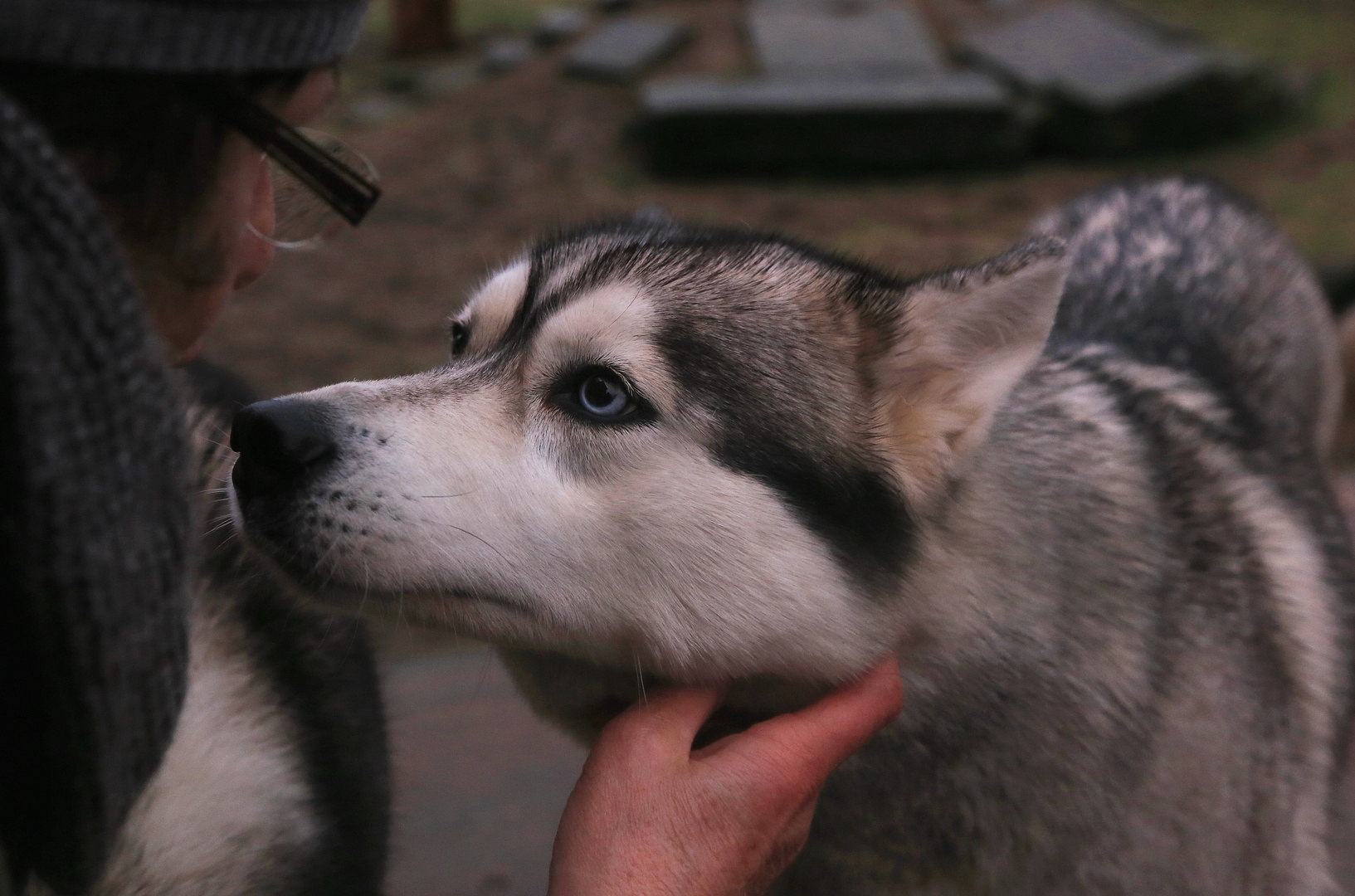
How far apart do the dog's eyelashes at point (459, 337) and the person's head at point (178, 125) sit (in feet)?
1.52

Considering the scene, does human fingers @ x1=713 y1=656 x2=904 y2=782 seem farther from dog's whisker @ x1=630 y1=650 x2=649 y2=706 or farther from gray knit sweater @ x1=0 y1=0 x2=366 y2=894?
gray knit sweater @ x1=0 y1=0 x2=366 y2=894

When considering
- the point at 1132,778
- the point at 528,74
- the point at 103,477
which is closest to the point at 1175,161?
the point at 528,74

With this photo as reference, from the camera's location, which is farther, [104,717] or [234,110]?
[234,110]

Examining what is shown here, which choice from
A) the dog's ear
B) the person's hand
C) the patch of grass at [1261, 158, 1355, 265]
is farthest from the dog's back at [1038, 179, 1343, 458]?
the patch of grass at [1261, 158, 1355, 265]

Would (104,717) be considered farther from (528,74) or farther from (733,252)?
(528,74)

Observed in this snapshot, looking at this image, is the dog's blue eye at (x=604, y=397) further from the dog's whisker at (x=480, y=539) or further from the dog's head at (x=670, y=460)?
the dog's whisker at (x=480, y=539)

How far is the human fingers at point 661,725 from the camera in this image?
1734mm

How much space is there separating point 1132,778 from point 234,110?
71.6 inches

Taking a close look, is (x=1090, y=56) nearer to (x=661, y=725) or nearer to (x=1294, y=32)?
(x=1294, y=32)

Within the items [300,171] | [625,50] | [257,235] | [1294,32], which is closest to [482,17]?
[625,50]

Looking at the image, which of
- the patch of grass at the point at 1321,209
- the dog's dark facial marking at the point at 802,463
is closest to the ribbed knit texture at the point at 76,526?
the dog's dark facial marking at the point at 802,463

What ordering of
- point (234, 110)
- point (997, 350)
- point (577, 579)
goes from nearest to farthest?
point (234, 110) → point (577, 579) → point (997, 350)

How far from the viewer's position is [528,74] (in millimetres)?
10055

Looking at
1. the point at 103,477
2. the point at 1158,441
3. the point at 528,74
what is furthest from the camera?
the point at 528,74
